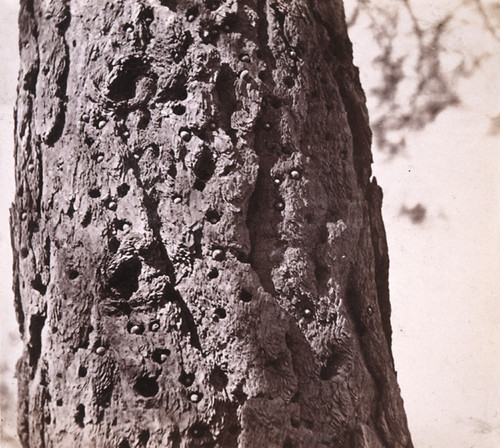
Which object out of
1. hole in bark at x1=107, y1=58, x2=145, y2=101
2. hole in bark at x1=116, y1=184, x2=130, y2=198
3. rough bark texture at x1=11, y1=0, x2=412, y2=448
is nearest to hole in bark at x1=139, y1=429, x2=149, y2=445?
rough bark texture at x1=11, y1=0, x2=412, y2=448

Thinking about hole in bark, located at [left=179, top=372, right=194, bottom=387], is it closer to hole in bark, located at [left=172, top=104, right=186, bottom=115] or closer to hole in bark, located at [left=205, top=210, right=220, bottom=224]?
hole in bark, located at [left=205, top=210, right=220, bottom=224]


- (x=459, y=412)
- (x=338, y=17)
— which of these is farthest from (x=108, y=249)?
(x=459, y=412)

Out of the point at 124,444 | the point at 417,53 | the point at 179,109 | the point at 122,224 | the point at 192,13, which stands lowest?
the point at 124,444

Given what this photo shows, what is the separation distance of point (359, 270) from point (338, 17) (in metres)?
0.31

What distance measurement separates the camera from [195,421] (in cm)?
64

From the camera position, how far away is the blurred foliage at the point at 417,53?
4.58 feet

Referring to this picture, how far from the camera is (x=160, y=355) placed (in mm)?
656

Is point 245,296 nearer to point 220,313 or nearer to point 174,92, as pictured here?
point 220,313

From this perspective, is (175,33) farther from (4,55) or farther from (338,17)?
(4,55)

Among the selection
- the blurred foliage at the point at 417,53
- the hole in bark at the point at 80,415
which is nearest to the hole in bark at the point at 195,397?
the hole in bark at the point at 80,415

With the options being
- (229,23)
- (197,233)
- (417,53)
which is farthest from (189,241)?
(417,53)

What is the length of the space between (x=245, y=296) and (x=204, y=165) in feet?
0.44

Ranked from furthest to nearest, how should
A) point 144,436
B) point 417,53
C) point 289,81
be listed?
point 417,53
point 289,81
point 144,436

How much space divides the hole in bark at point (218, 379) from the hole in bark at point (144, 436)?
0.24 feet
